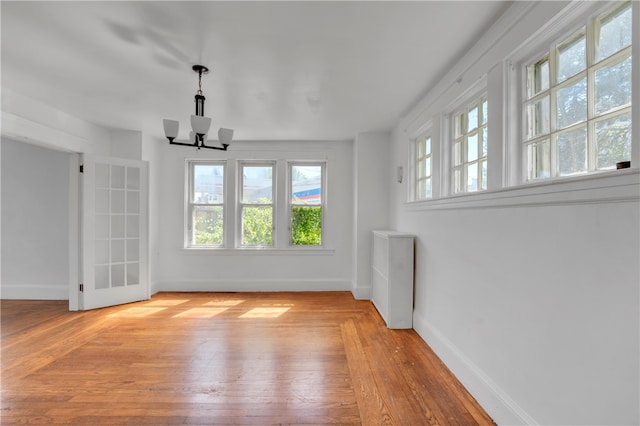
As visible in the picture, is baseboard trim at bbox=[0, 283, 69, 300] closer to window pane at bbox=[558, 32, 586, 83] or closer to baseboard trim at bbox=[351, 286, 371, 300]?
baseboard trim at bbox=[351, 286, 371, 300]

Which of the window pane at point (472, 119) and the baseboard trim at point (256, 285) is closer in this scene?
the window pane at point (472, 119)

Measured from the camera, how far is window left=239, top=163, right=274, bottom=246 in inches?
190

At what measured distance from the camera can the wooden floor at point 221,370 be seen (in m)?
1.84

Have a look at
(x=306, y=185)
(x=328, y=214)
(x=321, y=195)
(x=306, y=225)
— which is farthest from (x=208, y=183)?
(x=328, y=214)

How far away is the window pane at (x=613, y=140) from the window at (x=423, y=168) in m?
1.85

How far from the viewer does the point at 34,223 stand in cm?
420

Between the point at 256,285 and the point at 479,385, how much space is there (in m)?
3.49

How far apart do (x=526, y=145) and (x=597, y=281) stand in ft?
2.86

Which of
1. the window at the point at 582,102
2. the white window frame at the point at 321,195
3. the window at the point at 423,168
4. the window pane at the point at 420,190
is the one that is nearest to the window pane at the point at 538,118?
the window at the point at 582,102

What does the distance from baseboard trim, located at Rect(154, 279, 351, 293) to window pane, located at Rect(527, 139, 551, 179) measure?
3464mm

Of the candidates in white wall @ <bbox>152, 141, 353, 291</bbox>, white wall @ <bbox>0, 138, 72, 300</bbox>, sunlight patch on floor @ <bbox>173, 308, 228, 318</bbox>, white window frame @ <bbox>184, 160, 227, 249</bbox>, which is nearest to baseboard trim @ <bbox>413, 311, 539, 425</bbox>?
white wall @ <bbox>152, 141, 353, 291</bbox>

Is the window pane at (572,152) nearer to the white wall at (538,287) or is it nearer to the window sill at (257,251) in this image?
the white wall at (538,287)

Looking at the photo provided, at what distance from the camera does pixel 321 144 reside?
15.6ft

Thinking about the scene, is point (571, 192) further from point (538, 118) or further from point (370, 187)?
point (370, 187)
